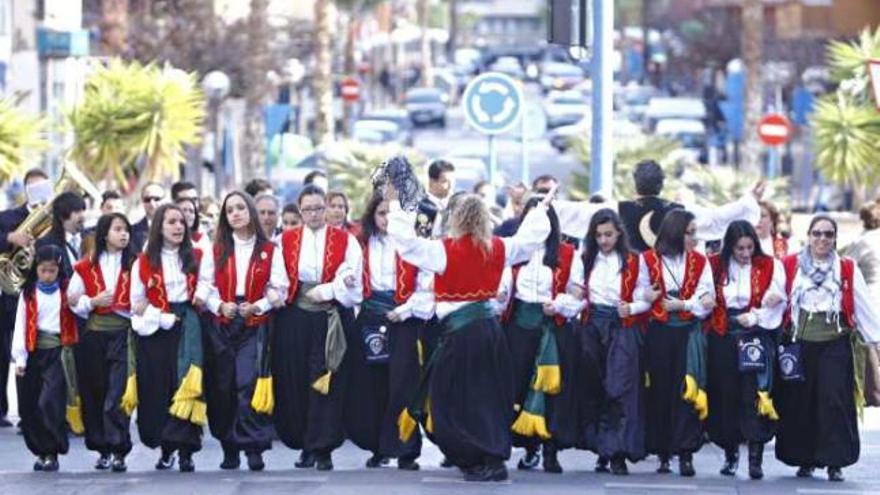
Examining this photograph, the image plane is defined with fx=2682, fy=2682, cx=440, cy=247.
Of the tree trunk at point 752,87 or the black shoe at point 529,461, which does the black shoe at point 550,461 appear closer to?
the black shoe at point 529,461

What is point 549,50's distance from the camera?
141500 mm

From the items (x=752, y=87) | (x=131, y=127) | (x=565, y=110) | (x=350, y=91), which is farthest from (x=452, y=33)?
(x=131, y=127)

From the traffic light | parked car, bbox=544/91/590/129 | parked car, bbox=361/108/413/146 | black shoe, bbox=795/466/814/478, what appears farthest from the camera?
parked car, bbox=544/91/590/129

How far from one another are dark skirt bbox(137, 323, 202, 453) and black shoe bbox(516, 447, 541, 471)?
2.03m

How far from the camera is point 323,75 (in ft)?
179

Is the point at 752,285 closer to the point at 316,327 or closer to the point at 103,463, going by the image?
the point at 316,327

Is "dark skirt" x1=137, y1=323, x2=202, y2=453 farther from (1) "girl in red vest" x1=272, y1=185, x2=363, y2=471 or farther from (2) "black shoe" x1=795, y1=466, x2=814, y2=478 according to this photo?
(2) "black shoe" x1=795, y1=466, x2=814, y2=478

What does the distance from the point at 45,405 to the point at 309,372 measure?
64.5 inches

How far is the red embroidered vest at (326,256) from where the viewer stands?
1633 centimetres

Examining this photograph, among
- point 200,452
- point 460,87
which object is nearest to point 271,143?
point 200,452

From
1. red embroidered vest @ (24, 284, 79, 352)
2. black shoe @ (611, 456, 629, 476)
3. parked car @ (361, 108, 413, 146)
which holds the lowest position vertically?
black shoe @ (611, 456, 629, 476)

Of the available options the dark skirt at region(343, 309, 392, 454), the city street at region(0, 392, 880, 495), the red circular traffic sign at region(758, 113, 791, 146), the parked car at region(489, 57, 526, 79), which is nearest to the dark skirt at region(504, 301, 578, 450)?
the city street at region(0, 392, 880, 495)

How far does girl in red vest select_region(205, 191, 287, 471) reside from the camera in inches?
640

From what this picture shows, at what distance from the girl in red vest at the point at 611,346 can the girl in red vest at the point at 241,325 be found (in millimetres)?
1909
